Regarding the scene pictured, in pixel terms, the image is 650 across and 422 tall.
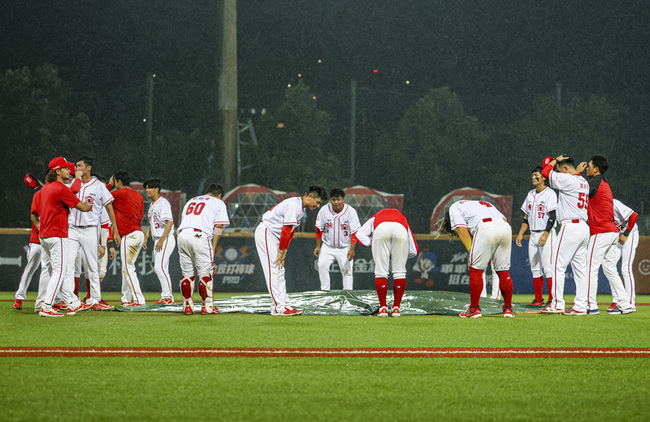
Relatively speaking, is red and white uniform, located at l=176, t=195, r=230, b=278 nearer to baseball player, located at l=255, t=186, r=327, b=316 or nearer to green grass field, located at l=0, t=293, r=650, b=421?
baseball player, located at l=255, t=186, r=327, b=316

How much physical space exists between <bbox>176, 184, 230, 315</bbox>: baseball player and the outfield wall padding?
19.1ft

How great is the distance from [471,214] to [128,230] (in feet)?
17.6

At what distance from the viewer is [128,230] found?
10.8 meters

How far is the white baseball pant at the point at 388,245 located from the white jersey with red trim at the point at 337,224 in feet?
8.83

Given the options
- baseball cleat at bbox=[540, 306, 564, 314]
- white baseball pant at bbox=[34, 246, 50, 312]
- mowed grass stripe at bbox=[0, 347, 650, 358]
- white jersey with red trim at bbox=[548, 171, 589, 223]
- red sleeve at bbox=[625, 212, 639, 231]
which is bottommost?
baseball cleat at bbox=[540, 306, 564, 314]

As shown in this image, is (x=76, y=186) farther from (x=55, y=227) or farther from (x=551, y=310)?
(x=551, y=310)

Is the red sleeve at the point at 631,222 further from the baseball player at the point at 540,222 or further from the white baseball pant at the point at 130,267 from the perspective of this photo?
the white baseball pant at the point at 130,267

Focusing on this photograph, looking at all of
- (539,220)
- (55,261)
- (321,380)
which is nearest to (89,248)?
(55,261)

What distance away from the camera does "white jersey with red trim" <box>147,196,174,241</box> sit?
10852 mm

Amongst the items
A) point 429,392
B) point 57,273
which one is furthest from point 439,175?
point 429,392

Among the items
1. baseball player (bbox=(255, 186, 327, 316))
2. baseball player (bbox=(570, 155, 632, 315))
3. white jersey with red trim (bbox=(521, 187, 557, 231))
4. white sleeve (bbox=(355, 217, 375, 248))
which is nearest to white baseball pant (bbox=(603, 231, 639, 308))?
baseball player (bbox=(570, 155, 632, 315))

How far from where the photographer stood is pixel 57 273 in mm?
8617

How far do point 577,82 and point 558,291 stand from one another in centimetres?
4226

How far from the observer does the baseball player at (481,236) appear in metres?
8.50
